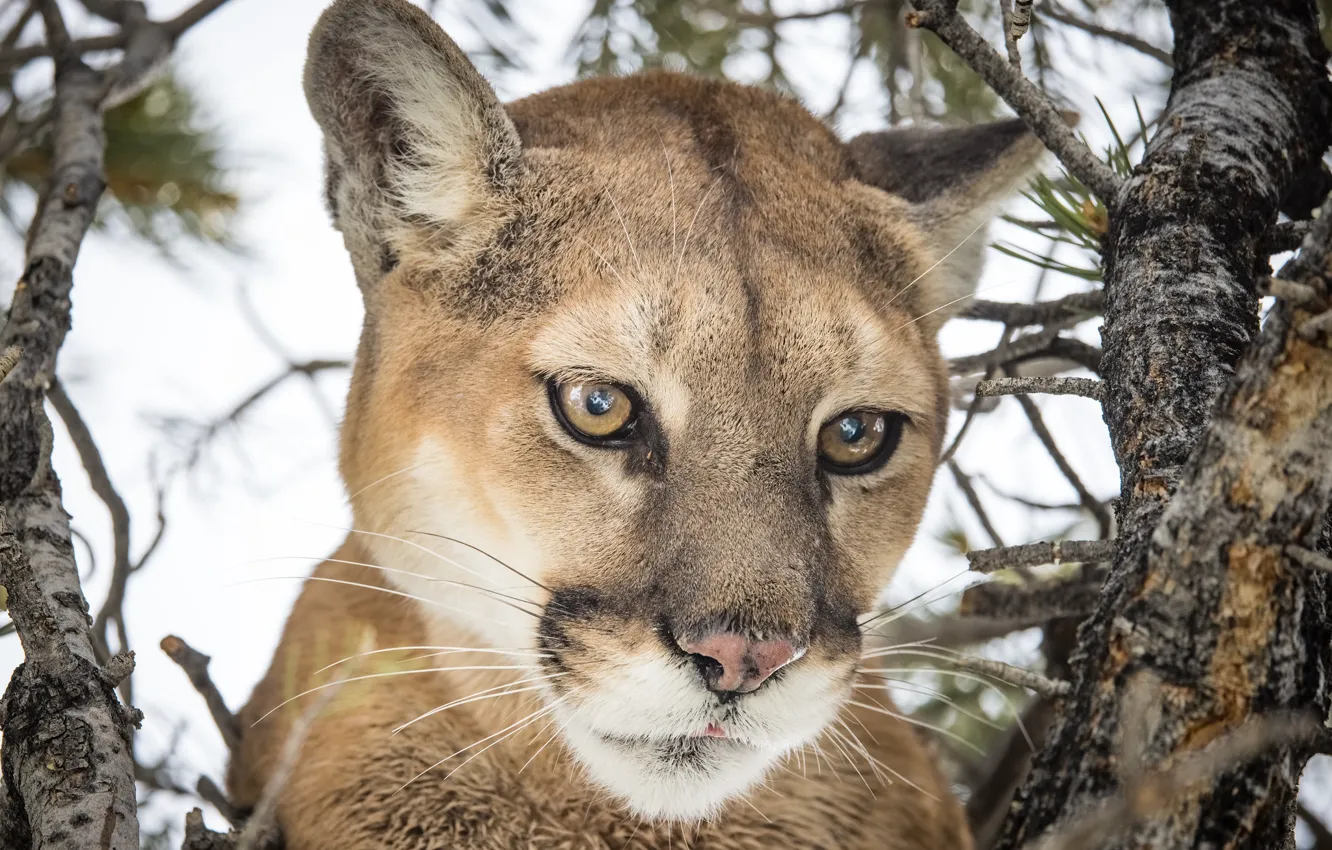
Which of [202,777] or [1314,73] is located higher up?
[1314,73]

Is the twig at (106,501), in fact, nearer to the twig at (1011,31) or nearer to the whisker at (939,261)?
the whisker at (939,261)

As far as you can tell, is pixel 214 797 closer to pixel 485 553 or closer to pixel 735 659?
pixel 485 553

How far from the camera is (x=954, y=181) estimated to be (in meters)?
2.94

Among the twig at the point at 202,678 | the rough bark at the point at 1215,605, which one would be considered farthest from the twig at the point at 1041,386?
the twig at the point at 202,678

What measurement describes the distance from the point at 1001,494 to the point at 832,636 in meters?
0.86

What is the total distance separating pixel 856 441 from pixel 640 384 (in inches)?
21.2

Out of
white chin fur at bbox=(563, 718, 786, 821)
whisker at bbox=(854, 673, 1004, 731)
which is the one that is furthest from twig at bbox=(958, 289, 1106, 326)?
white chin fur at bbox=(563, 718, 786, 821)

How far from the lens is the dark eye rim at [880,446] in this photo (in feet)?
8.14

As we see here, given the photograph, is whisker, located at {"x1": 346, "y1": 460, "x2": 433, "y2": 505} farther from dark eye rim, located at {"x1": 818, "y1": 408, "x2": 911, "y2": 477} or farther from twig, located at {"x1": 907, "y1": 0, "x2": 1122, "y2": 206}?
twig, located at {"x1": 907, "y1": 0, "x2": 1122, "y2": 206}

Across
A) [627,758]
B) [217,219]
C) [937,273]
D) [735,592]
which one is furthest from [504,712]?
[217,219]

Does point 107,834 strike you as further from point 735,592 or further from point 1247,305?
point 1247,305

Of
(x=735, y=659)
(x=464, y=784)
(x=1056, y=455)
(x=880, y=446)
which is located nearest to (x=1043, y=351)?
(x=1056, y=455)

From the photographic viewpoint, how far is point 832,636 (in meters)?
2.20

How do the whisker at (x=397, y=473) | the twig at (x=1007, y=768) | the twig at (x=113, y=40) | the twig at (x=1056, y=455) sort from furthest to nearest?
the twig at (x=1007, y=768), the twig at (x=113, y=40), the twig at (x=1056, y=455), the whisker at (x=397, y=473)
